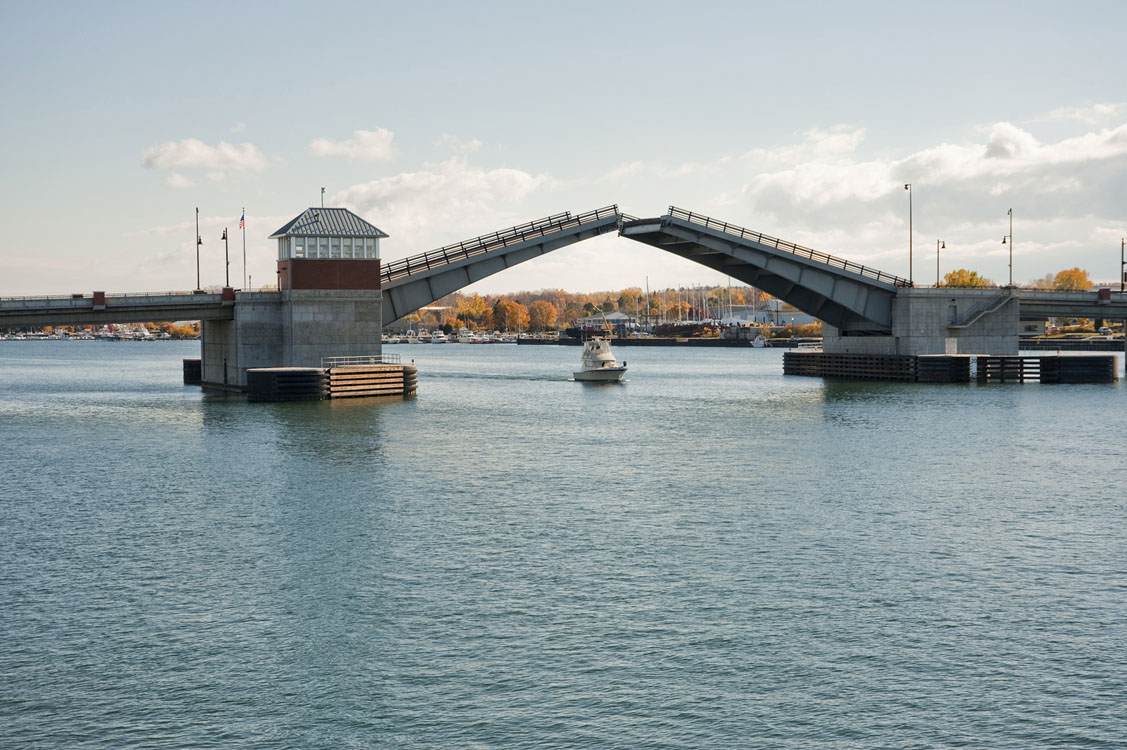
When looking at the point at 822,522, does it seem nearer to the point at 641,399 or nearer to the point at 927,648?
the point at 927,648

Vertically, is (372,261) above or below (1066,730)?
above

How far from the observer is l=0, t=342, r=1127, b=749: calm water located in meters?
13.7

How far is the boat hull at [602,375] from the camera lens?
262ft

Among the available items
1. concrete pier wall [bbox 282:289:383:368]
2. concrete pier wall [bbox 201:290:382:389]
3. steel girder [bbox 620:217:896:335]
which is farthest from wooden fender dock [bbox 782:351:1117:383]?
concrete pier wall [bbox 282:289:383:368]

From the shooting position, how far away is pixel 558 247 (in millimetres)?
65625

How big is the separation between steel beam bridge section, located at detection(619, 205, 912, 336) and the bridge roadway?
63 millimetres

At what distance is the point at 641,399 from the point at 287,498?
39729mm

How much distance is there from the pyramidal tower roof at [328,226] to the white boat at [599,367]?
23.2 meters

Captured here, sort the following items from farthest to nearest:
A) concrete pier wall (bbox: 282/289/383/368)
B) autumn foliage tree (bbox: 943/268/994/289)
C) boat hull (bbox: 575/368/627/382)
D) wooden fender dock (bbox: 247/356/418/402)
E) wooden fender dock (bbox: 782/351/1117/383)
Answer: autumn foliage tree (bbox: 943/268/994/289), boat hull (bbox: 575/368/627/382), wooden fender dock (bbox: 782/351/1117/383), concrete pier wall (bbox: 282/289/383/368), wooden fender dock (bbox: 247/356/418/402)

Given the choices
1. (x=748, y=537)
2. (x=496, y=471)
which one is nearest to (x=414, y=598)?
(x=748, y=537)

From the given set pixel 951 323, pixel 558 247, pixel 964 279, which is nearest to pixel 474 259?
pixel 558 247

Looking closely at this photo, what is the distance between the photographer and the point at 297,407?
2203 inches

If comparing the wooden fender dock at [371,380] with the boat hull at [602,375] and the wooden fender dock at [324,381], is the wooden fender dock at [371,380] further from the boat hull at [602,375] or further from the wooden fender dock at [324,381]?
the boat hull at [602,375]

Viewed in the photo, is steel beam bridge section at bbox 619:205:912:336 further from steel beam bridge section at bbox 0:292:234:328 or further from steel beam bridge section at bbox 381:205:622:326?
steel beam bridge section at bbox 0:292:234:328
